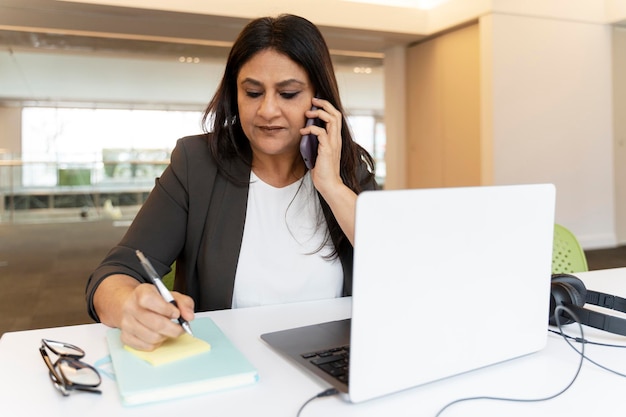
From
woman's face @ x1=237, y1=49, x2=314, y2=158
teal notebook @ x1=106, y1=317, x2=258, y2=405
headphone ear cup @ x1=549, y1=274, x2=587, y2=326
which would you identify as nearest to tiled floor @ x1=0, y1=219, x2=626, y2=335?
woman's face @ x1=237, y1=49, x2=314, y2=158

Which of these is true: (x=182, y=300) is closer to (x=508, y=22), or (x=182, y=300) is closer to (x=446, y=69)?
(x=508, y=22)

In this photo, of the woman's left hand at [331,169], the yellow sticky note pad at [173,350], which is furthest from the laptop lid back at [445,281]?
the woman's left hand at [331,169]

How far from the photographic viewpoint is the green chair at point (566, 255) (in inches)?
70.7

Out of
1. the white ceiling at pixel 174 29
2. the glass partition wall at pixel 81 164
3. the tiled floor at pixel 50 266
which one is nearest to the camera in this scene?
the tiled floor at pixel 50 266

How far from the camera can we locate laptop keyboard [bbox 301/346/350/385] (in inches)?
31.7

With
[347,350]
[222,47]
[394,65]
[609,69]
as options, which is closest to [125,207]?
[222,47]

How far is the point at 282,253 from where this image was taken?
141cm

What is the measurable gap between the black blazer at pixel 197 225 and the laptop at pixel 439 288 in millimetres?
444

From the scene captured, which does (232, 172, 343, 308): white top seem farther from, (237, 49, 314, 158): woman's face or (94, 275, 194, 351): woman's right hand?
(94, 275, 194, 351): woman's right hand

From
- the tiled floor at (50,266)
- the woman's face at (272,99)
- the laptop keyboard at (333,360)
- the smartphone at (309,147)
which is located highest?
the woman's face at (272,99)

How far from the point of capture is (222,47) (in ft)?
25.4

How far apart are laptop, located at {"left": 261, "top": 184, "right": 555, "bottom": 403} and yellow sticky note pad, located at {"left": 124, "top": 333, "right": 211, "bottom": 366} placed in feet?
0.46

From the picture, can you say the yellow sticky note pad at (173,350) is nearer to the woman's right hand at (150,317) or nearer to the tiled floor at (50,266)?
the woman's right hand at (150,317)

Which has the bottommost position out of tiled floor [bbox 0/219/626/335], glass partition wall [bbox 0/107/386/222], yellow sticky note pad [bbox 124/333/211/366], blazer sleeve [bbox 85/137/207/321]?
tiled floor [bbox 0/219/626/335]
